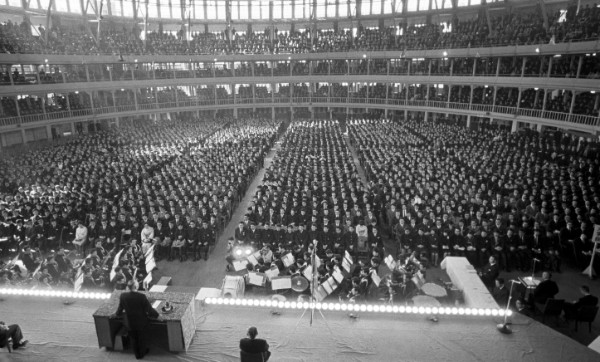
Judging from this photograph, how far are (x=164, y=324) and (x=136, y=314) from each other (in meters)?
0.63

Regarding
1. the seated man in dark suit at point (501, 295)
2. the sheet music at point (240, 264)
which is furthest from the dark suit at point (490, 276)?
the sheet music at point (240, 264)

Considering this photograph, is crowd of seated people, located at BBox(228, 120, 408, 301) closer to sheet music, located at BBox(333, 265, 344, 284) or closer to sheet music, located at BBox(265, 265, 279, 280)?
sheet music, located at BBox(333, 265, 344, 284)

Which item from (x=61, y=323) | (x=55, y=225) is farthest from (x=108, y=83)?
(x=61, y=323)

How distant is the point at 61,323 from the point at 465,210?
580 inches

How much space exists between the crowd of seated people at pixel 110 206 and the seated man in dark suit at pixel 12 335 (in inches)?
141

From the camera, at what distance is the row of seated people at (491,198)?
46.3 ft

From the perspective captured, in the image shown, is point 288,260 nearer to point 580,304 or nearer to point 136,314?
point 136,314

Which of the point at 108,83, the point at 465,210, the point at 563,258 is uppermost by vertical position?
the point at 108,83

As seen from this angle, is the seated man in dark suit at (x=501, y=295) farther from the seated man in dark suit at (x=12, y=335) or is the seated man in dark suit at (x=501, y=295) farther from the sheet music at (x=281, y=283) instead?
the seated man in dark suit at (x=12, y=335)

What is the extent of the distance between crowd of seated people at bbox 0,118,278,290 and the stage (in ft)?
9.82

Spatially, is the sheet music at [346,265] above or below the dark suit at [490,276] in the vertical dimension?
above

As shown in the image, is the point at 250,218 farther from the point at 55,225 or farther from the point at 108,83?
the point at 108,83

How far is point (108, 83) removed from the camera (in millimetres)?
39500

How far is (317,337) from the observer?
25.5 feet
